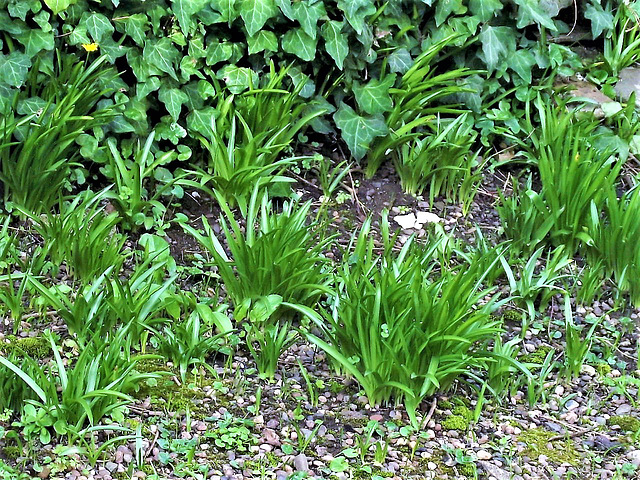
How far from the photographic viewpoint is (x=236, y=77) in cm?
379

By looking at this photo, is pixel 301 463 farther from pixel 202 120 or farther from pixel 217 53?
pixel 217 53

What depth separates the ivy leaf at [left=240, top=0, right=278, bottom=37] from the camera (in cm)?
366

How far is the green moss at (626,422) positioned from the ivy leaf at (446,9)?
80.8 inches

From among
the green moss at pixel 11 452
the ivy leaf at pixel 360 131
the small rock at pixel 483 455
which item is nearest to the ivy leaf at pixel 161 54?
the ivy leaf at pixel 360 131

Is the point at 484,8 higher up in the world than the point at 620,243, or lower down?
higher up

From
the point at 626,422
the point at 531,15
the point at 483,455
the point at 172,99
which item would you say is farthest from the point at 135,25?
the point at 626,422

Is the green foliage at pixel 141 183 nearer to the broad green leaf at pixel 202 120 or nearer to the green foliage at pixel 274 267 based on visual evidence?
the broad green leaf at pixel 202 120

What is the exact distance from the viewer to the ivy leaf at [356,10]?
3.76 metres

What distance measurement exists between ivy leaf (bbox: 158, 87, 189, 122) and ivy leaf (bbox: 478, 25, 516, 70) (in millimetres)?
1495

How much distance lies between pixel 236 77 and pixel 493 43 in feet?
4.24

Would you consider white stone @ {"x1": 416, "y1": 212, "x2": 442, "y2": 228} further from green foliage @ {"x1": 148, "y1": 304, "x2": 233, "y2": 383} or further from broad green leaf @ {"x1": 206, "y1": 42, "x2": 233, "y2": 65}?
green foliage @ {"x1": 148, "y1": 304, "x2": 233, "y2": 383}

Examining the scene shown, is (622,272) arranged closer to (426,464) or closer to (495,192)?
(495,192)

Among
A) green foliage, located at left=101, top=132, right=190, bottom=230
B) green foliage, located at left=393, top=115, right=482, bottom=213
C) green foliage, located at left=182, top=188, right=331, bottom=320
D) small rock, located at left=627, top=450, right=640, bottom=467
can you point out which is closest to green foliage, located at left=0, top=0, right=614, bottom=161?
green foliage, located at left=101, top=132, right=190, bottom=230

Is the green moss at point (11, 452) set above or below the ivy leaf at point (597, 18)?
below
